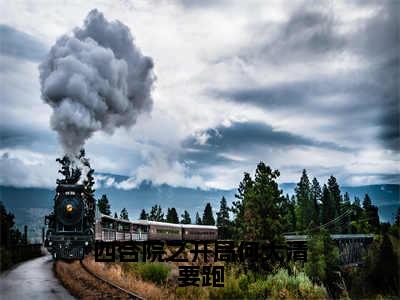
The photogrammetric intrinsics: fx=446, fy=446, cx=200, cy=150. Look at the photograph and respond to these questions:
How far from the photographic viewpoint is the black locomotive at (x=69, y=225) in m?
23.1

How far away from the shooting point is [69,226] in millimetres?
23453

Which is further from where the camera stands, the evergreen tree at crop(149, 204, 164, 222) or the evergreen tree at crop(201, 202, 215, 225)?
the evergreen tree at crop(201, 202, 215, 225)

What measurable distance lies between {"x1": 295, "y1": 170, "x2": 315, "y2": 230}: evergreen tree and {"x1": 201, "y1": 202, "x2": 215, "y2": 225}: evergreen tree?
20.2 m

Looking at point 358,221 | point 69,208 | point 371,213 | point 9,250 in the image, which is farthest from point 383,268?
point 358,221

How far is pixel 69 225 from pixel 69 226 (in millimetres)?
181

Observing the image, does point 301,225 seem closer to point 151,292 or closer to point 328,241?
point 328,241

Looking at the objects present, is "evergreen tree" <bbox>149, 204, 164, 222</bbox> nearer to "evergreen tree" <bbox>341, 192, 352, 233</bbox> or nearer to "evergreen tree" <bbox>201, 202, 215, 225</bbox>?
"evergreen tree" <bbox>201, 202, 215, 225</bbox>

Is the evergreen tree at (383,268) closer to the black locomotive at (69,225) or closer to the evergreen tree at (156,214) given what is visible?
the black locomotive at (69,225)

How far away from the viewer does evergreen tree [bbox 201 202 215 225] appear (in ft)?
319

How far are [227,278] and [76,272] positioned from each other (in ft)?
30.4

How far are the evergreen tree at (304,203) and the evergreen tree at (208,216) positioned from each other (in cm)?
2019

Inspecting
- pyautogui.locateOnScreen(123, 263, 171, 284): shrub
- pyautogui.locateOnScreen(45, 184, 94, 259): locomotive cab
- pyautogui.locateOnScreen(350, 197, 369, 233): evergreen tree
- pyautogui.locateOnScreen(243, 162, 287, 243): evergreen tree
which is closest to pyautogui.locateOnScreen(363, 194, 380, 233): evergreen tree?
pyautogui.locateOnScreen(350, 197, 369, 233): evergreen tree

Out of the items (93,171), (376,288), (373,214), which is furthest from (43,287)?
(373,214)

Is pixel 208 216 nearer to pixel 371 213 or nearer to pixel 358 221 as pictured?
pixel 358 221
